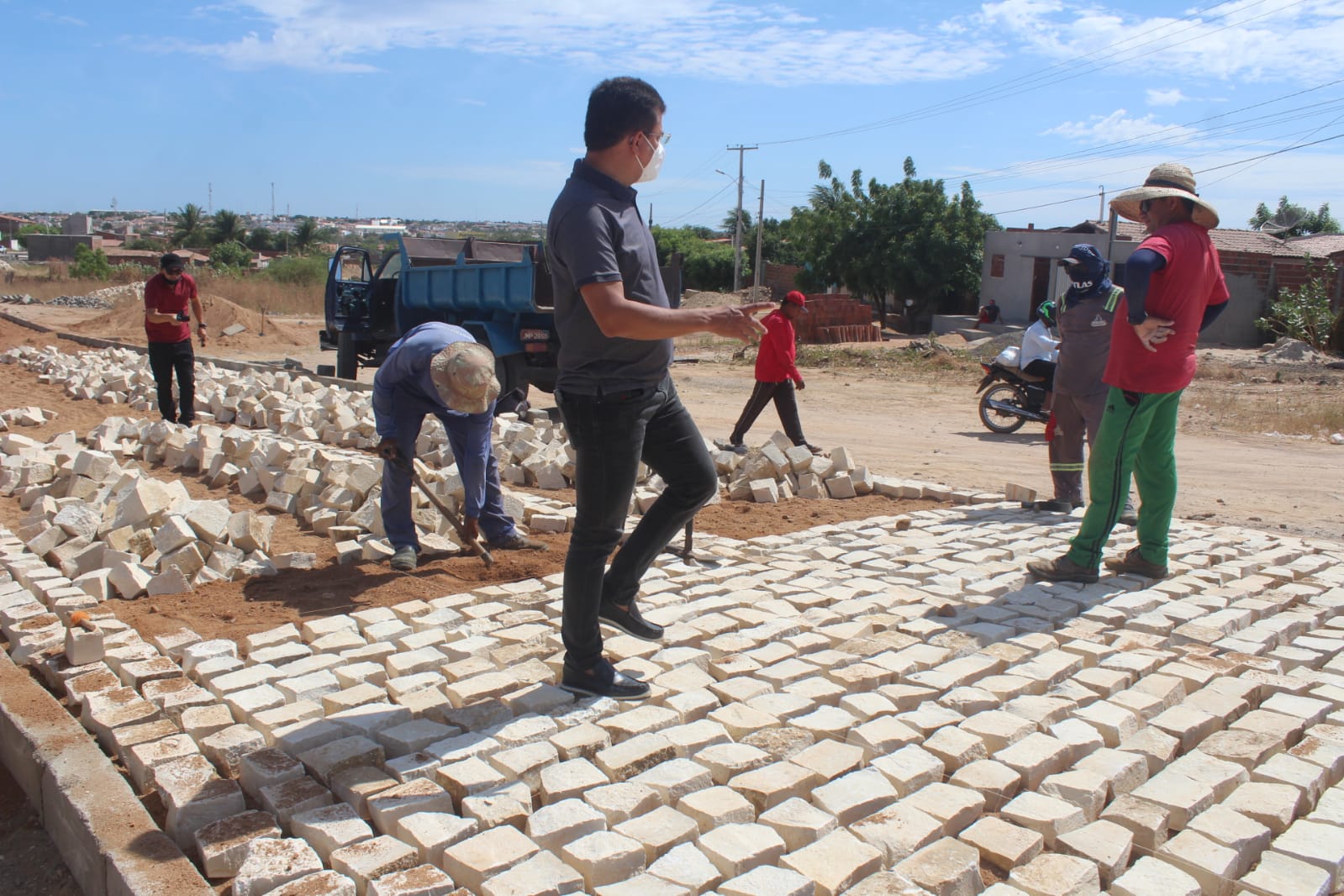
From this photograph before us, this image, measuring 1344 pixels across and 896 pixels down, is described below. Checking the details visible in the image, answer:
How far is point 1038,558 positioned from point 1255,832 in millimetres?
2574

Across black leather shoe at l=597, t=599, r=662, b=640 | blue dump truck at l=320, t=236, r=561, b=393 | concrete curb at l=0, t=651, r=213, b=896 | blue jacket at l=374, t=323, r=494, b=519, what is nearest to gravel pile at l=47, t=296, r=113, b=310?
blue dump truck at l=320, t=236, r=561, b=393

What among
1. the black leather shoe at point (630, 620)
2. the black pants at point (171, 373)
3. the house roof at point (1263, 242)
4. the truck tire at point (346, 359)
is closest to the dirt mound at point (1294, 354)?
the house roof at point (1263, 242)

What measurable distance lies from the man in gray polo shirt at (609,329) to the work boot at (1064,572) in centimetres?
240

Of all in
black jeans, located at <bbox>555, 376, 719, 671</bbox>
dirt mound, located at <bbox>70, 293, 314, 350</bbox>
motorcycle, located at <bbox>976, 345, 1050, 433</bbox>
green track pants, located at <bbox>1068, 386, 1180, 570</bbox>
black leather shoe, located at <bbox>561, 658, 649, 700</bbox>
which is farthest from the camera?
dirt mound, located at <bbox>70, 293, 314, 350</bbox>

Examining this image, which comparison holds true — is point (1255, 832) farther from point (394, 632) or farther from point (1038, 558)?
point (394, 632)

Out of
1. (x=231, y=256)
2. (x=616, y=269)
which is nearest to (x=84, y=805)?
(x=616, y=269)

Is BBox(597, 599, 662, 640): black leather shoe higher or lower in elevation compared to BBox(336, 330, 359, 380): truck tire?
lower

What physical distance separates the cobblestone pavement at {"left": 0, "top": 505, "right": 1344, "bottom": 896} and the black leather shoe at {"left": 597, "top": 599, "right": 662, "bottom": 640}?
0.17 m

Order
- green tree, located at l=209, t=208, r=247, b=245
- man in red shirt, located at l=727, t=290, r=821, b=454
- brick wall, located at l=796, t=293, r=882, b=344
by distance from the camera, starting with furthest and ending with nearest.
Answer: green tree, located at l=209, t=208, r=247, b=245
brick wall, located at l=796, t=293, r=882, b=344
man in red shirt, located at l=727, t=290, r=821, b=454

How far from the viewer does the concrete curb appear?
8.70 ft

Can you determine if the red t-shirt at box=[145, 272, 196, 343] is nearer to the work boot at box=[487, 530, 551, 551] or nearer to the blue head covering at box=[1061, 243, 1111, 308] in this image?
the work boot at box=[487, 530, 551, 551]

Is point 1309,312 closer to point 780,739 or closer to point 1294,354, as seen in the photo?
point 1294,354

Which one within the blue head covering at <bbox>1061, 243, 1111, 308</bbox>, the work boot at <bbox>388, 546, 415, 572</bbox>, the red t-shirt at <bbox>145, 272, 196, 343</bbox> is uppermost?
the blue head covering at <bbox>1061, 243, 1111, 308</bbox>

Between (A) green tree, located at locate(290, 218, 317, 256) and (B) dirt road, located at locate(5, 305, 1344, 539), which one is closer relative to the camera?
(B) dirt road, located at locate(5, 305, 1344, 539)
